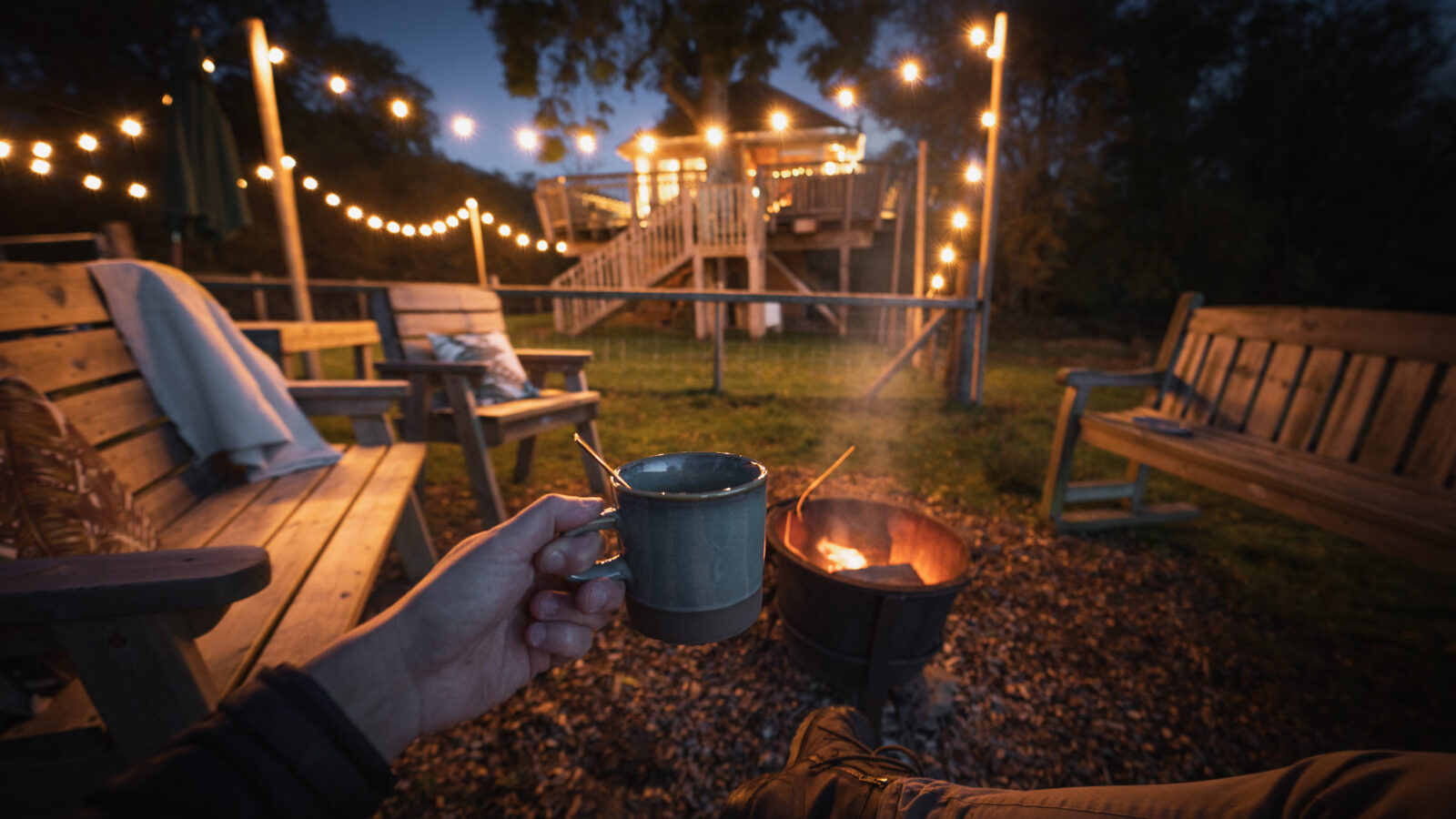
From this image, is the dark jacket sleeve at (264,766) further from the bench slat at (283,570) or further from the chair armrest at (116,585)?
the bench slat at (283,570)

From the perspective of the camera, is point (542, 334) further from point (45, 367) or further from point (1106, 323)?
point (1106, 323)

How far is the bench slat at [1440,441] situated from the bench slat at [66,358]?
15.2ft

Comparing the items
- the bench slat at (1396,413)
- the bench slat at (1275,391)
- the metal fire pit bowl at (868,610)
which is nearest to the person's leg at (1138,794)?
the metal fire pit bowl at (868,610)

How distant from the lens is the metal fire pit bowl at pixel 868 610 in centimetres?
165

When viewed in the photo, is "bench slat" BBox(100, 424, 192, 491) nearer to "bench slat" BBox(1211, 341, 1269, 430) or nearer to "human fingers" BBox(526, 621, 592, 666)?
"human fingers" BBox(526, 621, 592, 666)

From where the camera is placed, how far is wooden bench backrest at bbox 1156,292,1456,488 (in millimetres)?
2170

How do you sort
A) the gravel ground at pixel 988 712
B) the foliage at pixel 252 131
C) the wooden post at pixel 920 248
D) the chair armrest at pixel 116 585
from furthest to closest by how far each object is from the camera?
1. the foliage at pixel 252 131
2. the wooden post at pixel 920 248
3. the gravel ground at pixel 988 712
4. the chair armrest at pixel 116 585

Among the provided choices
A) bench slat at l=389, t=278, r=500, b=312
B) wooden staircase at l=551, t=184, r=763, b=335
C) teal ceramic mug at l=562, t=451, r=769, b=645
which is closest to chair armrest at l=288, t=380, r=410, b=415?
bench slat at l=389, t=278, r=500, b=312

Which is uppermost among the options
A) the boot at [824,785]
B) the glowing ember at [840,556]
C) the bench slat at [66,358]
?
the bench slat at [66,358]

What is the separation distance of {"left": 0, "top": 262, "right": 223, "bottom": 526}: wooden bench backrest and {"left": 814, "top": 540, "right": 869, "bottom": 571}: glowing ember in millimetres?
2131

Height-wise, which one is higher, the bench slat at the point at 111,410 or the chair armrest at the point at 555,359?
the bench slat at the point at 111,410

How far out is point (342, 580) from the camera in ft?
4.35

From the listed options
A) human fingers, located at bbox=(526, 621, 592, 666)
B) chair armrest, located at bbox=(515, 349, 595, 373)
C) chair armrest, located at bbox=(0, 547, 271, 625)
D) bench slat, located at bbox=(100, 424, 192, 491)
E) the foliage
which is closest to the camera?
chair armrest, located at bbox=(0, 547, 271, 625)

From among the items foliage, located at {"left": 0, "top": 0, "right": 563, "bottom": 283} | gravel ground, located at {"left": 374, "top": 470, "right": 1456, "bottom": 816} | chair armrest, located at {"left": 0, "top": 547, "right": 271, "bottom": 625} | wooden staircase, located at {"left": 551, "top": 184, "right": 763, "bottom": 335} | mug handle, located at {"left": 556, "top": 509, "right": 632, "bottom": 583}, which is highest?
foliage, located at {"left": 0, "top": 0, "right": 563, "bottom": 283}
